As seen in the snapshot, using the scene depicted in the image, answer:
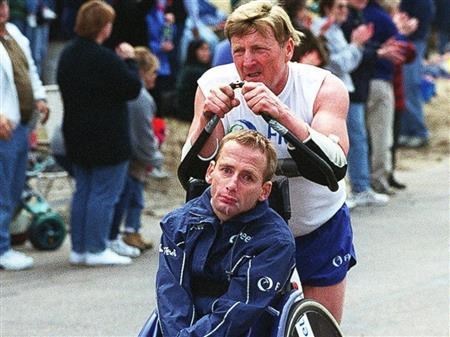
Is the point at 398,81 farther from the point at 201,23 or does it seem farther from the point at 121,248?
the point at 121,248

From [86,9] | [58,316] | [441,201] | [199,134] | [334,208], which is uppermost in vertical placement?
[199,134]

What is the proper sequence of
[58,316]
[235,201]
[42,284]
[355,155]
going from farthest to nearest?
1. [355,155]
2. [42,284]
3. [58,316]
4. [235,201]

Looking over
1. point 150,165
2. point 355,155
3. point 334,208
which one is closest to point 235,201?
point 334,208

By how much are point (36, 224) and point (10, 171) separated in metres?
0.70

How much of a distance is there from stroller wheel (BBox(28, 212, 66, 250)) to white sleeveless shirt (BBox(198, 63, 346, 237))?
15.2 ft

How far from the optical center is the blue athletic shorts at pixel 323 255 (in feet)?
17.9

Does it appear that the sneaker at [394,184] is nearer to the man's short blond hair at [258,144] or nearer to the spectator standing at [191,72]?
the spectator standing at [191,72]

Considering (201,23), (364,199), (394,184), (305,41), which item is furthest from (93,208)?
(201,23)

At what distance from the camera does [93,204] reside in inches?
369

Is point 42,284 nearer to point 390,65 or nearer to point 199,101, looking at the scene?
point 199,101

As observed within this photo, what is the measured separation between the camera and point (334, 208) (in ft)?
18.0

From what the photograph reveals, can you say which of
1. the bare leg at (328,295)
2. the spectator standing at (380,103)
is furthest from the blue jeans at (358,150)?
the bare leg at (328,295)

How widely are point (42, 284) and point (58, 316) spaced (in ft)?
2.96

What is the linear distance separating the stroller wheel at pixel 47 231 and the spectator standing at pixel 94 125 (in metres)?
0.44
